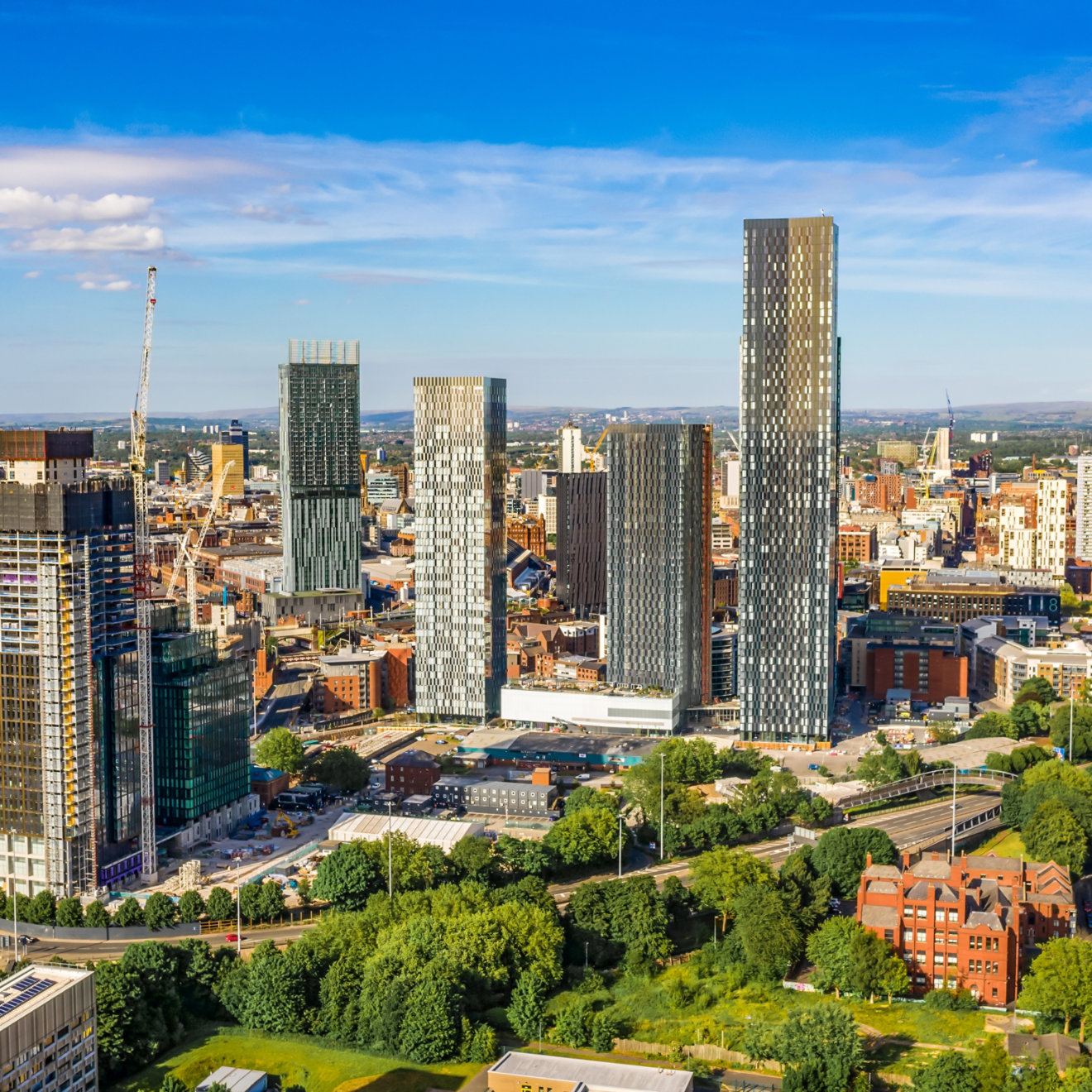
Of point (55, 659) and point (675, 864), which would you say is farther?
point (675, 864)

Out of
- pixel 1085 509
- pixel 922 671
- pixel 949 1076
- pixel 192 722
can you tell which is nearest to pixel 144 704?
pixel 192 722

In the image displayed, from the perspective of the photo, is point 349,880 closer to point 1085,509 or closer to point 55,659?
point 55,659

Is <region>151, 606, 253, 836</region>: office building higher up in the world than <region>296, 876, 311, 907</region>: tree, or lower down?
higher up

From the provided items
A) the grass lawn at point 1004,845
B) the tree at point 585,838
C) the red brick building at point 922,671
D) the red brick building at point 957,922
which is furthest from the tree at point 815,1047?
the red brick building at point 922,671

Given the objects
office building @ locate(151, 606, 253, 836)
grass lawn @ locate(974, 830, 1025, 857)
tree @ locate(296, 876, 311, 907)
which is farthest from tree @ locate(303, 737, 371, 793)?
grass lawn @ locate(974, 830, 1025, 857)

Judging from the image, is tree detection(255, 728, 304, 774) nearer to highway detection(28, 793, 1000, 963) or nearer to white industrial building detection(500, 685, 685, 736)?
white industrial building detection(500, 685, 685, 736)

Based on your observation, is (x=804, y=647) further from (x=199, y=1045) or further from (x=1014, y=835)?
(x=199, y=1045)

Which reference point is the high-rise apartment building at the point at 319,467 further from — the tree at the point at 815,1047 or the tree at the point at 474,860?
the tree at the point at 815,1047
